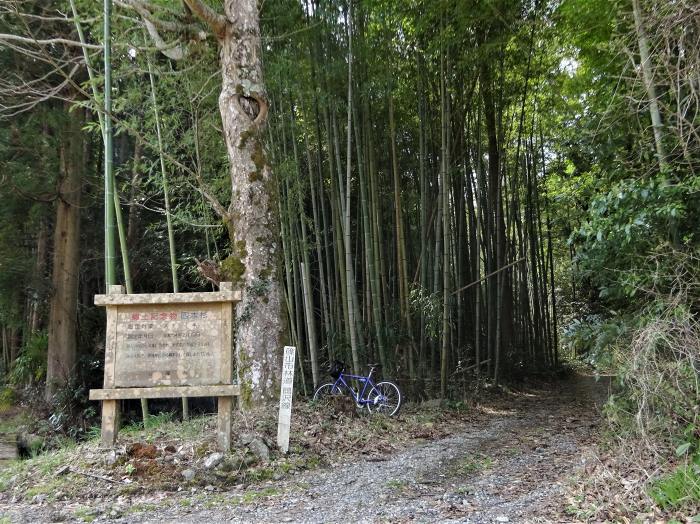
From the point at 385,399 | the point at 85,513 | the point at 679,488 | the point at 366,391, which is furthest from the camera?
the point at 366,391

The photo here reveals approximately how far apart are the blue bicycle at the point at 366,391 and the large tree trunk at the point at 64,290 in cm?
490

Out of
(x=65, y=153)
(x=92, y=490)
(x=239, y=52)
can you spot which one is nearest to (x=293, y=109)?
(x=239, y=52)

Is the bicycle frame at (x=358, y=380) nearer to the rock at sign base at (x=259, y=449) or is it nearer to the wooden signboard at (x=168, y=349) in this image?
the rock at sign base at (x=259, y=449)

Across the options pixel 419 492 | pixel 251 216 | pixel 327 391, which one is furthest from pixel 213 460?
pixel 327 391

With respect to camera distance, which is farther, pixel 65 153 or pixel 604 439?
pixel 65 153

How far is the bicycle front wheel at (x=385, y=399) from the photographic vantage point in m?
5.79

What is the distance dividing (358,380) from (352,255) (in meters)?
2.07

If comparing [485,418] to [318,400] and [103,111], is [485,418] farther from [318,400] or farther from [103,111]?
[103,111]

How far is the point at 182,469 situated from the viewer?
354cm

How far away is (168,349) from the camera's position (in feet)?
12.3

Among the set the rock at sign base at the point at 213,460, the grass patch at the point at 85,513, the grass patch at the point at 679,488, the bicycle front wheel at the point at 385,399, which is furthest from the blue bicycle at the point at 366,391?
the grass patch at the point at 679,488

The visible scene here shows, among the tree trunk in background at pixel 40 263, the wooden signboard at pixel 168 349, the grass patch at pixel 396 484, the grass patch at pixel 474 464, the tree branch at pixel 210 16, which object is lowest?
the grass patch at pixel 474 464

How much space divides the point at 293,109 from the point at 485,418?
167 inches

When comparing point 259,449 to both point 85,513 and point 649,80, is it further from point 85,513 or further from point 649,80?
point 649,80
